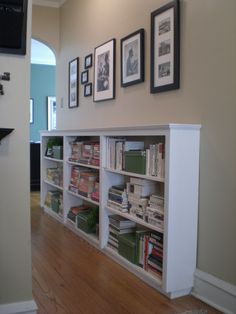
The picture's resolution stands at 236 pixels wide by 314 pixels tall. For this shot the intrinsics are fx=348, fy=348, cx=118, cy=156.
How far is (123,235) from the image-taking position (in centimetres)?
295

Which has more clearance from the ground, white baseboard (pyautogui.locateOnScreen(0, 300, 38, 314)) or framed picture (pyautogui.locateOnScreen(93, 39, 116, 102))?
framed picture (pyautogui.locateOnScreen(93, 39, 116, 102))

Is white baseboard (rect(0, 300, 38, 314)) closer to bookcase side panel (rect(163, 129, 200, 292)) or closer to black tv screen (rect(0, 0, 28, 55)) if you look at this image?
bookcase side panel (rect(163, 129, 200, 292))

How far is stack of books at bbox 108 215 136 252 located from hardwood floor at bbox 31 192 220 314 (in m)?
0.15

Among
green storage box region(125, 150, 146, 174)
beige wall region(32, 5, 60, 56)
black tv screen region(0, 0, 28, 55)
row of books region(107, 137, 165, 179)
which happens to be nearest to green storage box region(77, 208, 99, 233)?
row of books region(107, 137, 165, 179)

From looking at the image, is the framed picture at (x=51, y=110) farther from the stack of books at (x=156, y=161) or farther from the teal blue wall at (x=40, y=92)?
the stack of books at (x=156, y=161)

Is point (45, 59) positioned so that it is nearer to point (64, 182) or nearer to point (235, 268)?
point (64, 182)

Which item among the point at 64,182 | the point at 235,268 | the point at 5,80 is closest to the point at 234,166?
the point at 235,268

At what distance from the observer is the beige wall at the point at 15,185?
1885 mm

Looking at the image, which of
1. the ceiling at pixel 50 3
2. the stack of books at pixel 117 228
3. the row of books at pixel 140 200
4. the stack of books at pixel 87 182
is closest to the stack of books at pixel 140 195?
the row of books at pixel 140 200

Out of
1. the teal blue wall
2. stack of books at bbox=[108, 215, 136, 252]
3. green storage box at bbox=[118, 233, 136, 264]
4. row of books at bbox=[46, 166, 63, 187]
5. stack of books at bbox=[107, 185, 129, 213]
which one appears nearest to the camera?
green storage box at bbox=[118, 233, 136, 264]

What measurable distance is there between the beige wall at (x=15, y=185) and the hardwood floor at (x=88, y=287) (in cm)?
35

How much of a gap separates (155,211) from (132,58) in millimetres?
1465

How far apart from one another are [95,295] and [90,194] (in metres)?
1.30

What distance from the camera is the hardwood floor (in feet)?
7.21
